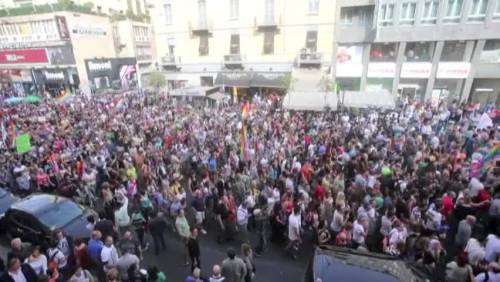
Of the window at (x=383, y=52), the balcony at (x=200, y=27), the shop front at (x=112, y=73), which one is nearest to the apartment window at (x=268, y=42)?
the balcony at (x=200, y=27)

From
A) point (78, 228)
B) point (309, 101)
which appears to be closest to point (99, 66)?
point (309, 101)

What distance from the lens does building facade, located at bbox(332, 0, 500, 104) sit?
62.6 ft

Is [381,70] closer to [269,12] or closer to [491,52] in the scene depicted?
[491,52]

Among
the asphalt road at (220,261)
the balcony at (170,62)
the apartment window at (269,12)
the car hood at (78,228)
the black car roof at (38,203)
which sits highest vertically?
the apartment window at (269,12)

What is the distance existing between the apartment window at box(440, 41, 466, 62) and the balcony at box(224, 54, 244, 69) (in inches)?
594

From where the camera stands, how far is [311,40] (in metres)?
22.6

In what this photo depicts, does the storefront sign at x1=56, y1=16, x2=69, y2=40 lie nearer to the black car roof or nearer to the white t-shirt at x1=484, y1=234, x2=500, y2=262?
the black car roof

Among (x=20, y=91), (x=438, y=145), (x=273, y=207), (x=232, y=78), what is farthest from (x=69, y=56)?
(x=438, y=145)

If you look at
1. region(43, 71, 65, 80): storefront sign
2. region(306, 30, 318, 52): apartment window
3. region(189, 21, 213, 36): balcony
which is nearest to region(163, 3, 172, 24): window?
region(189, 21, 213, 36): balcony

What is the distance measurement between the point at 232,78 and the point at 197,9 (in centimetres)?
676

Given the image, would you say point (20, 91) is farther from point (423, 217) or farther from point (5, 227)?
point (423, 217)

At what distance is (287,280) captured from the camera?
664 centimetres

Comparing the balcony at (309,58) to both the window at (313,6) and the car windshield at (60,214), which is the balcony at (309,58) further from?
the car windshield at (60,214)

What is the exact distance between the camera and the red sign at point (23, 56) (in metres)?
29.4
